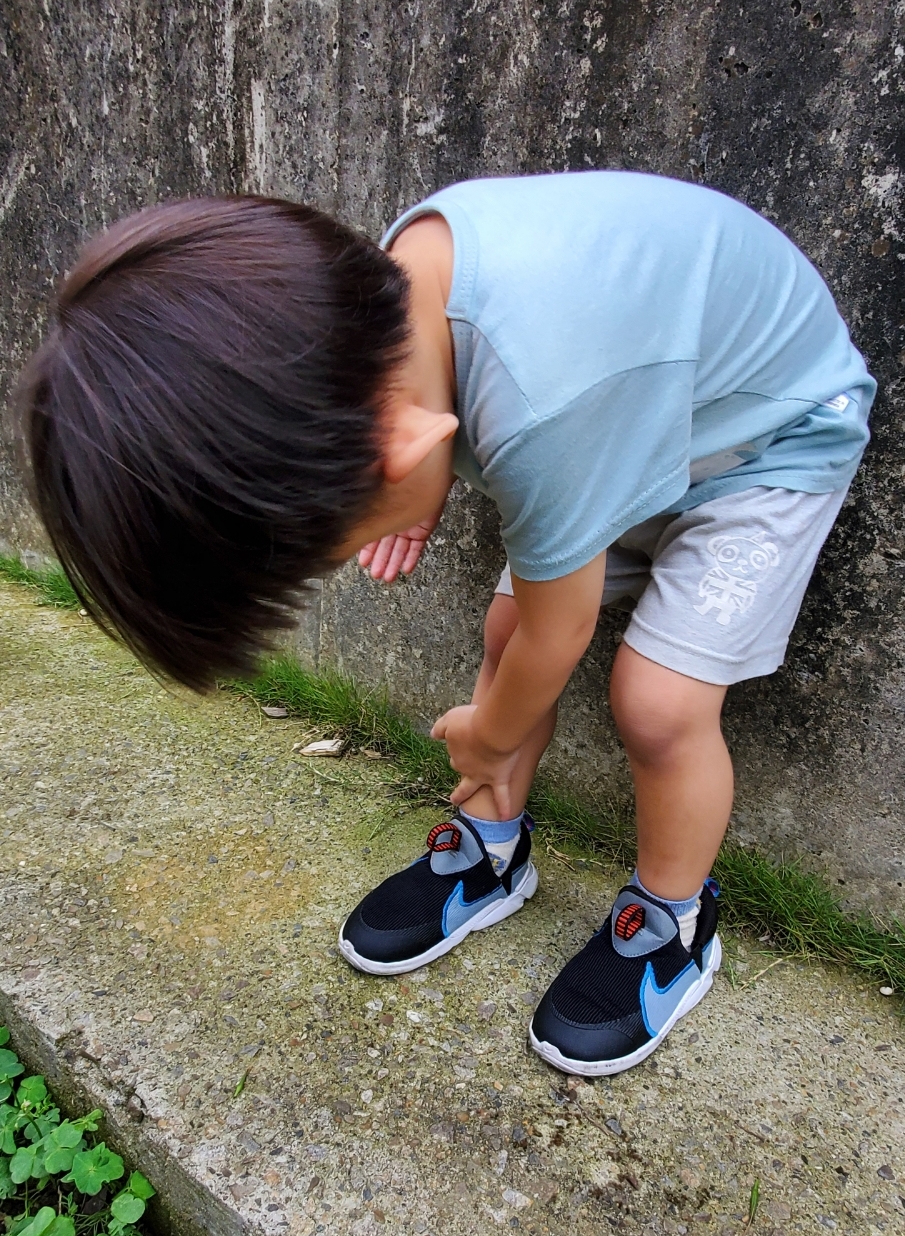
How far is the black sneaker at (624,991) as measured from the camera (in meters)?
1.15

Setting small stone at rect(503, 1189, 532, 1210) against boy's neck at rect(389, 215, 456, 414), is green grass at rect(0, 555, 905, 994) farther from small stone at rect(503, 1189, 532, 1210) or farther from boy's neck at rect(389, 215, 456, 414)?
small stone at rect(503, 1189, 532, 1210)

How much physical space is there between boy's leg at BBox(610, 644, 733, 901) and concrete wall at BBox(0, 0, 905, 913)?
311 millimetres

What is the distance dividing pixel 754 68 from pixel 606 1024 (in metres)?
1.38

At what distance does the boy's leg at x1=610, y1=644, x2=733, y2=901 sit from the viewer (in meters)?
1.10

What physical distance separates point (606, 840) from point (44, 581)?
1931mm

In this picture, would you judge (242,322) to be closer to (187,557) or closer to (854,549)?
(187,557)

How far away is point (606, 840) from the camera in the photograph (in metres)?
1.60

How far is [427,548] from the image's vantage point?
173 centimetres

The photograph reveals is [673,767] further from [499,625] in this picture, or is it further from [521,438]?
[521,438]

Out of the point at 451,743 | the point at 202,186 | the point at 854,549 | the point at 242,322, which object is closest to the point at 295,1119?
the point at 451,743

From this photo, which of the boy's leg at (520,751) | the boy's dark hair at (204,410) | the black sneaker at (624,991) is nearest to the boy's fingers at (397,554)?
the boy's leg at (520,751)

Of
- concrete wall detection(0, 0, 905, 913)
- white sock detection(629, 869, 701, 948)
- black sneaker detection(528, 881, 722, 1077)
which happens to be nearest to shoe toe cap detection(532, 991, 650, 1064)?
black sneaker detection(528, 881, 722, 1077)

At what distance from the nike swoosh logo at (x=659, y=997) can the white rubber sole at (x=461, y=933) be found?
284 mm

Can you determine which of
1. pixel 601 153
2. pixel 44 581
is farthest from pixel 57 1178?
pixel 44 581
